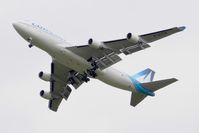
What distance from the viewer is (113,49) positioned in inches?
2491

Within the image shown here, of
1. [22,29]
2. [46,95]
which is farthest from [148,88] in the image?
[22,29]

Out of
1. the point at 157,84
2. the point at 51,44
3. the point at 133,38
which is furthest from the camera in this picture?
the point at 157,84

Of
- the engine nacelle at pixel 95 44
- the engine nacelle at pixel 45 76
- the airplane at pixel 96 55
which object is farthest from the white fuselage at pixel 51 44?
the engine nacelle at pixel 45 76

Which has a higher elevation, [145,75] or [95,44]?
[95,44]

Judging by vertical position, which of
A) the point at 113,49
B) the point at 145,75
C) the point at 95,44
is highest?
the point at 95,44

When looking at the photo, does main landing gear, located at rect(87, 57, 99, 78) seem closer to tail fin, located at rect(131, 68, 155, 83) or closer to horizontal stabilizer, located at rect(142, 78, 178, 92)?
horizontal stabilizer, located at rect(142, 78, 178, 92)

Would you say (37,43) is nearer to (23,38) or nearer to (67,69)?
(23,38)

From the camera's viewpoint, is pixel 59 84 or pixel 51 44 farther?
pixel 59 84

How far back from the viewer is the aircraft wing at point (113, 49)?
60.5 metres

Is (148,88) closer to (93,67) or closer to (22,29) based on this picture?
(93,67)

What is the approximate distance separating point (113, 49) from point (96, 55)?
7.41ft

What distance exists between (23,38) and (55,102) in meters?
12.7

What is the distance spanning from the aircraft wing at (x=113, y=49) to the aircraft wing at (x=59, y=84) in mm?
5890

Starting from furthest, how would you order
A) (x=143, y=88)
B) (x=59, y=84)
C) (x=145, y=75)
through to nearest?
(x=145, y=75), (x=59, y=84), (x=143, y=88)
